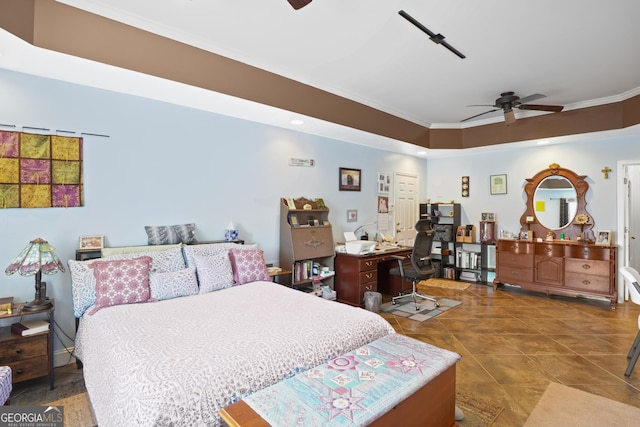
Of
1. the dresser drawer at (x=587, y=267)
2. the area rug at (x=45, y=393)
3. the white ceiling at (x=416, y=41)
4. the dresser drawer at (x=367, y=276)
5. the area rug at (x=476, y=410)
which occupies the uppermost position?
the white ceiling at (x=416, y=41)

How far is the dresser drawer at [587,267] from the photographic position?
469 cm

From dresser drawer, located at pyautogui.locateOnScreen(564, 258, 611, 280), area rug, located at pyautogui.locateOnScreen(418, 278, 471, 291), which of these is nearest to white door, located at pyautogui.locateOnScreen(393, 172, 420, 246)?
area rug, located at pyautogui.locateOnScreen(418, 278, 471, 291)

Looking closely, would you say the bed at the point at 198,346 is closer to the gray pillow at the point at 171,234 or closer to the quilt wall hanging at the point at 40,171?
the gray pillow at the point at 171,234

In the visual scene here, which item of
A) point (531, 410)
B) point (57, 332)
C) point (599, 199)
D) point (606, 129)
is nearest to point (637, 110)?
point (606, 129)

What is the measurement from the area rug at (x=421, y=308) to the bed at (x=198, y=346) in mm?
2026

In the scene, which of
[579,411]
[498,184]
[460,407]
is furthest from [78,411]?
[498,184]

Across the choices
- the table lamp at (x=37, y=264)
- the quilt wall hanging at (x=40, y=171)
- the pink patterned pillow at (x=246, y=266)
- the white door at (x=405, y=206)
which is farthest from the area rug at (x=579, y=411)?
the quilt wall hanging at (x=40, y=171)

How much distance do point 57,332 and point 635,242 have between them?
846 cm

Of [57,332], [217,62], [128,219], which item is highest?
[217,62]

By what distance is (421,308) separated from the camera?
455cm

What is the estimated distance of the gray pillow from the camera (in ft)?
10.7

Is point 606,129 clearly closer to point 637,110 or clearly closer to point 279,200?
point 637,110

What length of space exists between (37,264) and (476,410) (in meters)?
3.35

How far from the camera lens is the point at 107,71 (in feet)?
8.72
